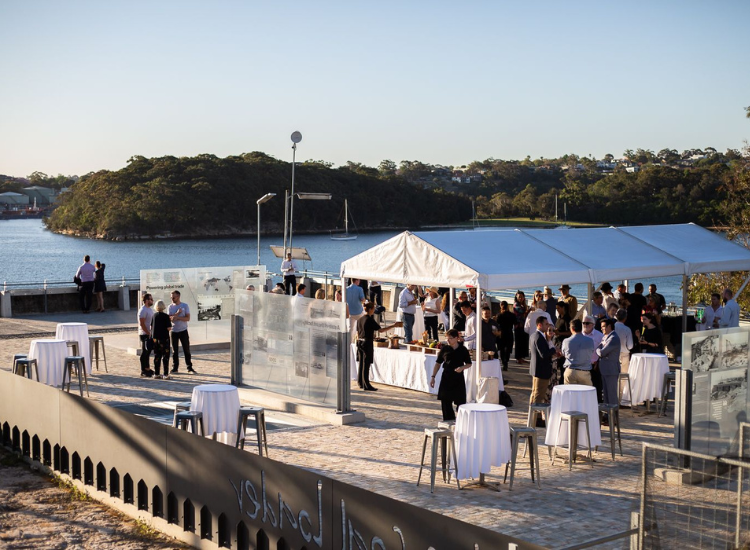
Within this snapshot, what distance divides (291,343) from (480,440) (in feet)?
19.7

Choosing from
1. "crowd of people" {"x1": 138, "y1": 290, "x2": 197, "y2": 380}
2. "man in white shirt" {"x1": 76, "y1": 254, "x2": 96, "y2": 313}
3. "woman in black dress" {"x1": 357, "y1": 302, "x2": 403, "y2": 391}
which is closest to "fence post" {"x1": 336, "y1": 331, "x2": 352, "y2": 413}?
"woman in black dress" {"x1": 357, "y1": 302, "x2": 403, "y2": 391}

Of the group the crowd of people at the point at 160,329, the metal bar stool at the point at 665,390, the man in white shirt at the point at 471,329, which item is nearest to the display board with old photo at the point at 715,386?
the metal bar stool at the point at 665,390

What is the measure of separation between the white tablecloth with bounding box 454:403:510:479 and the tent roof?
549 centimetres

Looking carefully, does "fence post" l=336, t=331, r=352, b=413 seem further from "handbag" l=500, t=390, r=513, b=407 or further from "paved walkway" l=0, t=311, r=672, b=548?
"handbag" l=500, t=390, r=513, b=407

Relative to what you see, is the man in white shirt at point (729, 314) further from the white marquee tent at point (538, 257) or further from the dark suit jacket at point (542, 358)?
the dark suit jacket at point (542, 358)

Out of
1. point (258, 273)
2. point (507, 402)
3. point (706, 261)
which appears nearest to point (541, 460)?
point (507, 402)

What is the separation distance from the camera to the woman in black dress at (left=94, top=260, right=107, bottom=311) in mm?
31116

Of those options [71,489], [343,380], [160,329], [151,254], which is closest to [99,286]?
[160,329]

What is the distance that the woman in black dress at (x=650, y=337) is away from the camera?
16891 millimetres

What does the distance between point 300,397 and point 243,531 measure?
6865 mm

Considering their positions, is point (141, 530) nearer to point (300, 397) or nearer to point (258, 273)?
point (300, 397)

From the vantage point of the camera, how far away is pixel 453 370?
1311 cm

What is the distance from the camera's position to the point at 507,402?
16031 millimetres

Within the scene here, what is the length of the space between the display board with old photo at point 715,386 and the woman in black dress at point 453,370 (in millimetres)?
3249
